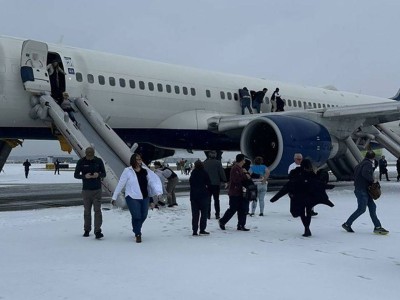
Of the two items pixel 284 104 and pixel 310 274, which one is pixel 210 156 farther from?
pixel 284 104

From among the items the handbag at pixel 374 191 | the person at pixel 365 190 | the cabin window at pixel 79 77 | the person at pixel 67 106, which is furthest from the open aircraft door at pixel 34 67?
the handbag at pixel 374 191

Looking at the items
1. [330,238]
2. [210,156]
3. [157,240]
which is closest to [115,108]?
[210,156]

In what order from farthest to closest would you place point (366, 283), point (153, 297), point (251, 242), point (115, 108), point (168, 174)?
point (115, 108) → point (168, 174) → point (251, 242) → point (366, 283) → point (153, 297)

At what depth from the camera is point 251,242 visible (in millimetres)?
6859

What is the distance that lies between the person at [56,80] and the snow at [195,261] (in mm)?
A: 4639

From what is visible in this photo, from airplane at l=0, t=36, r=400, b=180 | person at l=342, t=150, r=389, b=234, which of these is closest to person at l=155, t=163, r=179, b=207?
airplane at l=0, t=36, r=400, b=180

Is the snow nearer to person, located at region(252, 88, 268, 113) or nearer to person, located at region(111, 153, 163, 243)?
person, located at region(111, 153, 163, 243)

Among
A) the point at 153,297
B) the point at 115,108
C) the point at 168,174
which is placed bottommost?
the point at 153,297

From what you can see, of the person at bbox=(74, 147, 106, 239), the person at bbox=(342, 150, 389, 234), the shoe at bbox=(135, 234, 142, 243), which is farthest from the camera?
the person at bbox=(342, 150, 389, 234)

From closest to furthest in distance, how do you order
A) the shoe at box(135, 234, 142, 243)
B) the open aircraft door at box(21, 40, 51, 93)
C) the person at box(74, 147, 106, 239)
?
1. the shoe at box(135, 234, 142, 243)
2. the person at box(74, 147, 106, 239)
3. the open aircraft door at box(21, 40, 51, 93)

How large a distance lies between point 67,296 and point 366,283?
2971mm

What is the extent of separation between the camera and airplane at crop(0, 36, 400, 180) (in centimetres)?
1188

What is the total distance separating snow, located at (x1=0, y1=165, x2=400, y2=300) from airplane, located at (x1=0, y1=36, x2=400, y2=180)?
4141 mm

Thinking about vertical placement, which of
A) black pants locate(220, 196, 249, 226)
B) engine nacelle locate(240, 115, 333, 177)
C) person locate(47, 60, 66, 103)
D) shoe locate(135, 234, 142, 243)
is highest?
person locate(47, 60, 66, 103)
